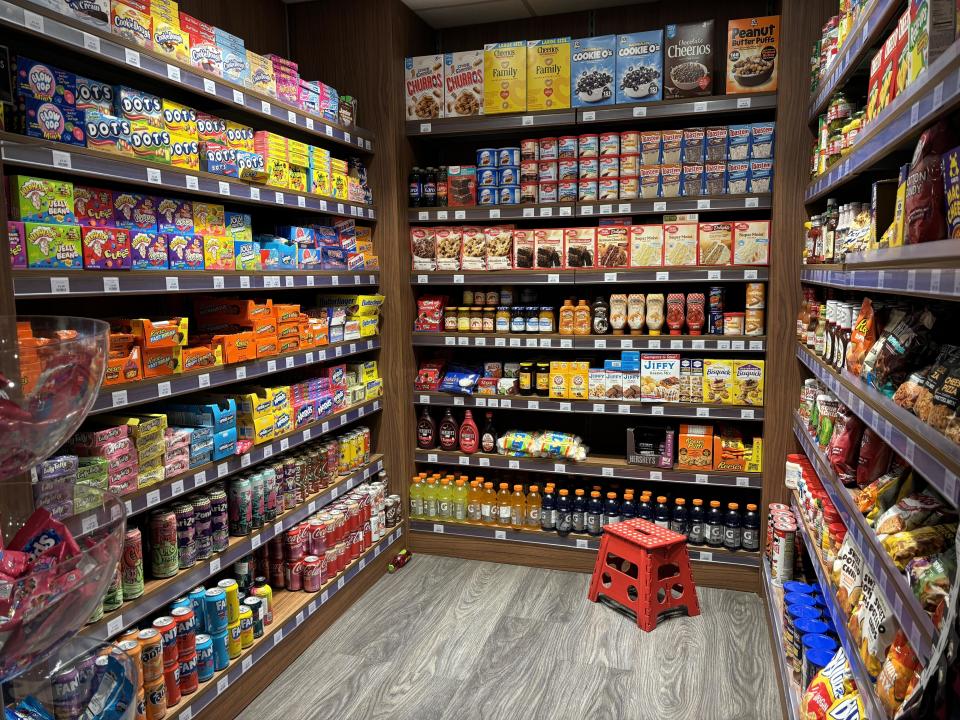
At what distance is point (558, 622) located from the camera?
12.9 ft

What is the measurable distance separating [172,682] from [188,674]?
0.09 metres

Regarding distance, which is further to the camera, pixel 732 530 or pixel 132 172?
pixel 732 530

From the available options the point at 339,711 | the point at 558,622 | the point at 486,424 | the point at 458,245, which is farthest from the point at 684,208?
the point at 339,711

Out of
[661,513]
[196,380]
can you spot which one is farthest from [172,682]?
[661,513]

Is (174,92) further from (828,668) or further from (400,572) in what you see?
(828,668)

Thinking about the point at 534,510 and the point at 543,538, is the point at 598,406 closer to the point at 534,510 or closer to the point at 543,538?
the point at 534,510

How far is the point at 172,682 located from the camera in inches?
112

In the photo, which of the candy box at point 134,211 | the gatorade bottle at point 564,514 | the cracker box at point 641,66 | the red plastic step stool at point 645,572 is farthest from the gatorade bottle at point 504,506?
the candy box at point 134,211

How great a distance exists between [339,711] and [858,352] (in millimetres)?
2644

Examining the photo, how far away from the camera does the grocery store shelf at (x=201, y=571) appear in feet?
8.64

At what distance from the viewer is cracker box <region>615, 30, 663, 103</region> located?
4.24 m

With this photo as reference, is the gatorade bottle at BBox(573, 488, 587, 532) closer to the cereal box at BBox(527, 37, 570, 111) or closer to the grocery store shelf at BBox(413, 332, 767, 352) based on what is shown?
the grocery store shelf at BBox(413, 332, 767, 352)

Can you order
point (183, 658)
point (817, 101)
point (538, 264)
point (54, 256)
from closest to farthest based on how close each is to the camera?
1. point (54, 256)
2. point (183, 658)
3. point (817, 101)
4. point (538, 264)

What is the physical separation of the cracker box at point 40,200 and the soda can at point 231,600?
173cm
